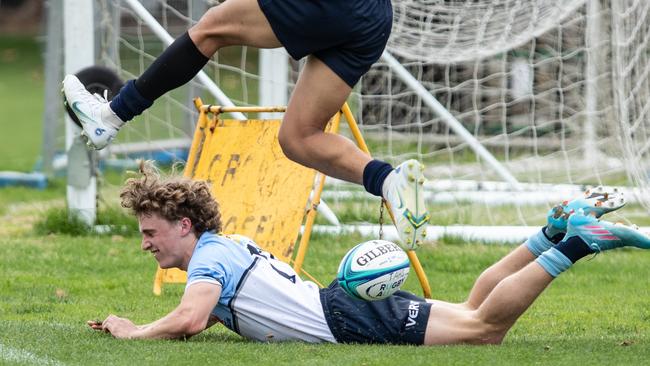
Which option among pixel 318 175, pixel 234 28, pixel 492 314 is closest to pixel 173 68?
pixel 234 28

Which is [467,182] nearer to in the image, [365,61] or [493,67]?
[493,67]

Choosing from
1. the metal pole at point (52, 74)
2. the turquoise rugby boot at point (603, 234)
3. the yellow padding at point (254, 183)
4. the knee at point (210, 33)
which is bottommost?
the metal pole at point (52, 74)

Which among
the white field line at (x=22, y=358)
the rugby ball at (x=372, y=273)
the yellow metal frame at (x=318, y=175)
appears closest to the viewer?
the white field line at (x=22, y=358)

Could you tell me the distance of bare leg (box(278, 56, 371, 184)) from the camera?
5234 millimetres

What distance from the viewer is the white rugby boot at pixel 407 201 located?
518 cm

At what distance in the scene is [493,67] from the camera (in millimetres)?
13367

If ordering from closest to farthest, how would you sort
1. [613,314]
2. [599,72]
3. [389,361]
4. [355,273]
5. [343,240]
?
[389,361], [355,273], [613,314], [343,240], [599,72]

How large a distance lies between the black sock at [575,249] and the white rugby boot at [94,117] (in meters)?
2.07

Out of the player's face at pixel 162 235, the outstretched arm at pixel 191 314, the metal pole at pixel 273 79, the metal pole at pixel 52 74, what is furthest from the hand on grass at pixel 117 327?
the metal pole at pixel 52 74

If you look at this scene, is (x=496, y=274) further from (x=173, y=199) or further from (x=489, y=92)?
(x=489, y=92)

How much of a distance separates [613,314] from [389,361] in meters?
2.31

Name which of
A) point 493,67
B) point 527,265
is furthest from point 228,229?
point 493,67

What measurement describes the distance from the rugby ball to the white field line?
4.23 ft

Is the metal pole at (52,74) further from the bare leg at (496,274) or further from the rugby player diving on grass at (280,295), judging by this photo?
the bare leg at (496,274)
